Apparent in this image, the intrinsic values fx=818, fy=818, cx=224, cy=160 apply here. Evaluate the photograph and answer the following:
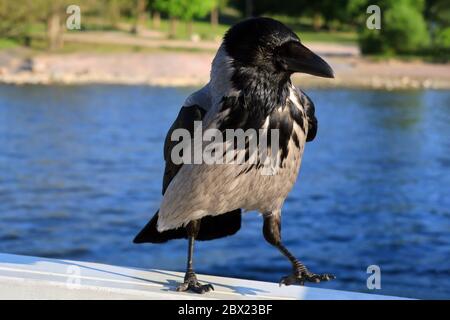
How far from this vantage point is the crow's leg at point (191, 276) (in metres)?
3.43

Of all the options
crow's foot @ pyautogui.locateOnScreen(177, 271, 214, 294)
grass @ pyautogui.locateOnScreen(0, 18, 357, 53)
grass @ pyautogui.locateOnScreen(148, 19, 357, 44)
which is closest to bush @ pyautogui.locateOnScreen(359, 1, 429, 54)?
grass @ pyautogui.locateOnScreen(148, 19, 357, 44)

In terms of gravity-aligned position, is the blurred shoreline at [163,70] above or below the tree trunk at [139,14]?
below

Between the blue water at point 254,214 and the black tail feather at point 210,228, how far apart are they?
8915mm

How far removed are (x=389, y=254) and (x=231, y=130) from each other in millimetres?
12214

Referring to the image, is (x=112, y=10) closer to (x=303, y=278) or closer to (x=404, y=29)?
(x=404, y=29)

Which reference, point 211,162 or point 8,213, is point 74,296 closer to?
point 211,162

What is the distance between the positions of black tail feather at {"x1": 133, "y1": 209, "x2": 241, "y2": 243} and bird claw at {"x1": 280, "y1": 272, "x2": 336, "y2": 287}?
0.36 metres

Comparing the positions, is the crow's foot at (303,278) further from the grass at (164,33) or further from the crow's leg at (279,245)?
the grass at (164,33)

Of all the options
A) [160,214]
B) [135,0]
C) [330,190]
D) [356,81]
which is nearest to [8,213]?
[330,190]

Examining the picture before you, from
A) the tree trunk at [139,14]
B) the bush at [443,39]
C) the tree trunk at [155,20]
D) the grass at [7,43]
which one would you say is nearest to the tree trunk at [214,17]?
the tree trunk at [155,20]

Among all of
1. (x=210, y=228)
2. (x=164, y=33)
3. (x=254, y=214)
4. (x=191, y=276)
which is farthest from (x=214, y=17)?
(x=191, y=276)

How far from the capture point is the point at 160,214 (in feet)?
11.8

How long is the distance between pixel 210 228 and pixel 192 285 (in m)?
0.39

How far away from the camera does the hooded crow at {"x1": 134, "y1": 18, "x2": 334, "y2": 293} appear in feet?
10.1
